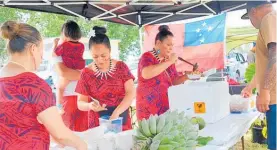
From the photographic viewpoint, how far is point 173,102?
2096 mm

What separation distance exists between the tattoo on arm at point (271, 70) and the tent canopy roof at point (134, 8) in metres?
1.53

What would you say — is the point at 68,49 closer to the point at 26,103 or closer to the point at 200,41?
the point at 26,103

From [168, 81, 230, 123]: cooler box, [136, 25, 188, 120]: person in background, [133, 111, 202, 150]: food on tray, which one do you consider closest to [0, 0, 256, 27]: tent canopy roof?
[136, 25, 188, 120]: person in background

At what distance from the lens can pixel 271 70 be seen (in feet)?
5.38

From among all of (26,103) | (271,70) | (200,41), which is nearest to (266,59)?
(271,70)

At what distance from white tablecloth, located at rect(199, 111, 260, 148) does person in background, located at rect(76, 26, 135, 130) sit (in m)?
0.53

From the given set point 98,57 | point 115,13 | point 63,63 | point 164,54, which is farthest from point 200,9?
point 98,57

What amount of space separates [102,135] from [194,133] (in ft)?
1.12

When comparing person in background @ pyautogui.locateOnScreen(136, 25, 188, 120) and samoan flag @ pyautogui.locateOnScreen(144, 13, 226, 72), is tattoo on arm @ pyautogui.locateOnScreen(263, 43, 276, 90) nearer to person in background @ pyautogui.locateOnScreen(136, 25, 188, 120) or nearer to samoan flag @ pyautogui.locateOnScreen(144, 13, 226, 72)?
person in background @ pyautogui.locateOnScreen(136, 25, 188, 120)

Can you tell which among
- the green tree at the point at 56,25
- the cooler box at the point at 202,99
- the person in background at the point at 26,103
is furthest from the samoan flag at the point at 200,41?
the person in background at the point at 26,103

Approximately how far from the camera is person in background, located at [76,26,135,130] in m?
1.97

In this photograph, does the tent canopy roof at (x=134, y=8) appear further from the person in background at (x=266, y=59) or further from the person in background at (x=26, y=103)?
the person in background at (x=26, y=103)

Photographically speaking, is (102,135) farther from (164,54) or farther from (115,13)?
(115,13)

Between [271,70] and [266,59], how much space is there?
114mm
